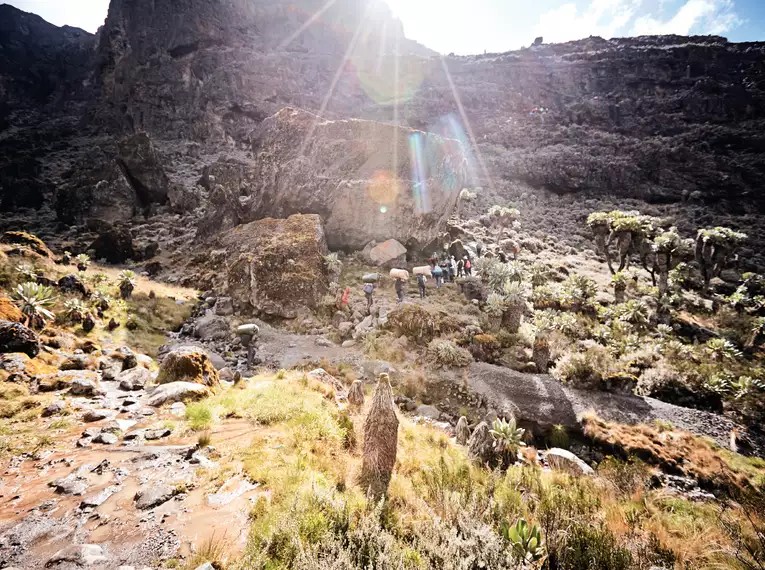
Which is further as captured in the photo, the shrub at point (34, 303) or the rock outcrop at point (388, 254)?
the rock outcrop at point (388, 254)

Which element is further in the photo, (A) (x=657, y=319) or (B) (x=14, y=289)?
(A) (x=657, y=319)

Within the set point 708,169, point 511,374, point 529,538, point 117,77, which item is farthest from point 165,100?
point 708,169

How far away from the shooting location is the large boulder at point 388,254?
25.0 metres

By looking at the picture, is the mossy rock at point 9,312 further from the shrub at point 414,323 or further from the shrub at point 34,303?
the shrub at point 414,323

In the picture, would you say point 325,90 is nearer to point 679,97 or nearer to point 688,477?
point 679,97

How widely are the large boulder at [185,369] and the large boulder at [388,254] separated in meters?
16.6

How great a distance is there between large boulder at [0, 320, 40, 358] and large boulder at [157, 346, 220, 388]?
315cm

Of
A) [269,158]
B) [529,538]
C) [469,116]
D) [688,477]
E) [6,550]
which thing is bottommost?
[688,477]

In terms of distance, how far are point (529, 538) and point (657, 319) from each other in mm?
22243

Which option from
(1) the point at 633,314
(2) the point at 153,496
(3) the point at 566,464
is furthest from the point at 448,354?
(1) the point at 633,314

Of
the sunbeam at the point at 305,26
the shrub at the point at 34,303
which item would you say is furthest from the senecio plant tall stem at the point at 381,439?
the sunbeam at the point at 305,26

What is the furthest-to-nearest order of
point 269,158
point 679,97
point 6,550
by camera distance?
point 679,97
point 269,158
point 6,550

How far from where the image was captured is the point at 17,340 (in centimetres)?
835

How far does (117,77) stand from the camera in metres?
62.4
